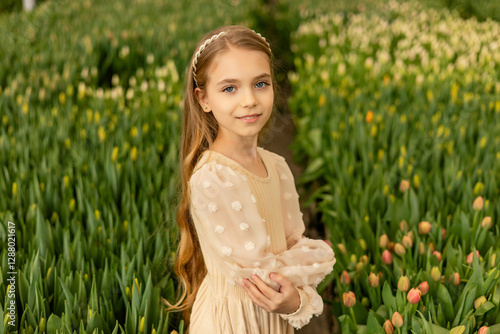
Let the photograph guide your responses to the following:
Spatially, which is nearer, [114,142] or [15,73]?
[114,142]

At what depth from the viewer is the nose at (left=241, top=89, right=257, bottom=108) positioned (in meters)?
1.33

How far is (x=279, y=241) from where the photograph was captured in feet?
5.02

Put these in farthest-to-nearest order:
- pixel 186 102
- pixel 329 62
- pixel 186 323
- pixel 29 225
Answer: pixel 329 62 < pixel 29 225 < pixel 186 323 < pixel 186 102

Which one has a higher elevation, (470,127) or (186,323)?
(470,127)

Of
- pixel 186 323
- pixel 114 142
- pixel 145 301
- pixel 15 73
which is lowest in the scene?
pixel 186 323

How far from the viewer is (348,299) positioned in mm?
1790

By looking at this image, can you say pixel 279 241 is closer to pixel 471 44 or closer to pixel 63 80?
pixel 63 80

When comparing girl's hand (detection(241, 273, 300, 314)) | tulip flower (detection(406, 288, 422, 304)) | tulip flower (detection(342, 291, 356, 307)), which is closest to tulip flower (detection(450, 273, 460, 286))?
tulip flower (detection(406, 288, 422, 304))

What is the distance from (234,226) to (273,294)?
0.69 ft

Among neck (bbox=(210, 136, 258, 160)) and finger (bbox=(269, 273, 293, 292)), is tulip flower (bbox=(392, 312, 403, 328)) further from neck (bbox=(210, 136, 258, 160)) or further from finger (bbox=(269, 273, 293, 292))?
neck (bbox=(210, 136, 258, 160))

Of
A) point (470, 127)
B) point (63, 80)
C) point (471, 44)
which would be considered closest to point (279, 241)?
point (470, 127)

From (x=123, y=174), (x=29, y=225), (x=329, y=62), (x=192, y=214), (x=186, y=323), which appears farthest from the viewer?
(x=329, y=62)

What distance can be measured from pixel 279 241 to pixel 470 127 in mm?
2155

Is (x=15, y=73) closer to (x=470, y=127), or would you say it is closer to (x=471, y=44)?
(x=470, y=127)
